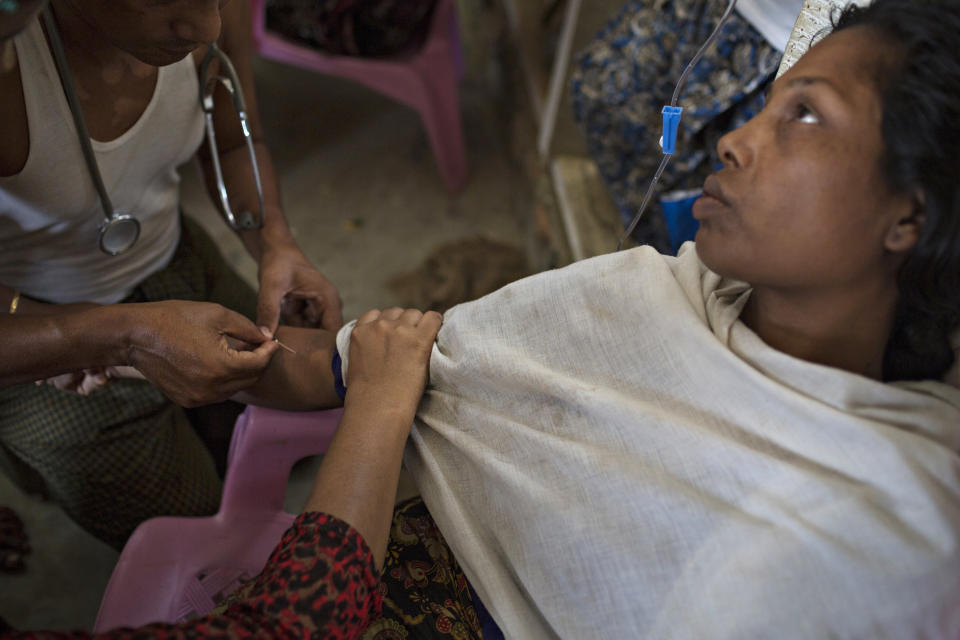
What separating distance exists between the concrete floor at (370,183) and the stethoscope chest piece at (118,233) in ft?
2.46

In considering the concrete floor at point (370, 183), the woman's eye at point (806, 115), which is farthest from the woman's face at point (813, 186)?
the concrete floor at point (370, 183)

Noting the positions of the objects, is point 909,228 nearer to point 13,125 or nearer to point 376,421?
point 376,421

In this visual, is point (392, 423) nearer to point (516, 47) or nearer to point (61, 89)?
point (61, 89)

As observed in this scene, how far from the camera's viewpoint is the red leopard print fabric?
66 centimetres

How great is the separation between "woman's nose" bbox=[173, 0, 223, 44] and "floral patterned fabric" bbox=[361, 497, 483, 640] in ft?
2.34

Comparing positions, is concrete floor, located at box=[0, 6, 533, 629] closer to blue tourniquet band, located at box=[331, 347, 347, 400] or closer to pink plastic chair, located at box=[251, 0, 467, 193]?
pink plastic chair, located at box=[251, 0, 467, 193]

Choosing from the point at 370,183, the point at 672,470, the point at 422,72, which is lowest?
the point at 370,183

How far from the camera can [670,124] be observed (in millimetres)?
927

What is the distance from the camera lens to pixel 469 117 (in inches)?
111

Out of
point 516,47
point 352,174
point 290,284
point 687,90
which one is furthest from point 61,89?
point 516,47

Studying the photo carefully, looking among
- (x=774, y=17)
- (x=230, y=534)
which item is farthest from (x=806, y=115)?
(x=230, y=534)

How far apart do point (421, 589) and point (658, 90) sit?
1.21m

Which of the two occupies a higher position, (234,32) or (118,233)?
(234,32)

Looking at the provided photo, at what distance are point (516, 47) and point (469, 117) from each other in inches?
13.1
